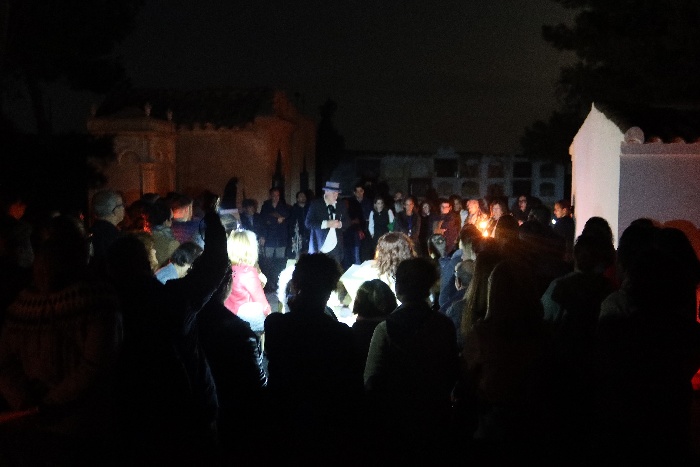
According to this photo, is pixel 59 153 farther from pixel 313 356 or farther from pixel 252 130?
pixel 313 356

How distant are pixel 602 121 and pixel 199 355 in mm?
9272

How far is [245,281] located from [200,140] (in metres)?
18.9

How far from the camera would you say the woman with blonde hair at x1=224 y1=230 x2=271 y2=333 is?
5838 mm

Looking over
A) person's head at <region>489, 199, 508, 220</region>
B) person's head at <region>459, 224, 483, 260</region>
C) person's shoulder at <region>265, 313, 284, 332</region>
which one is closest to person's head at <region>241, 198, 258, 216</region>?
person's head at <region>489, 199, 508, 220</region>

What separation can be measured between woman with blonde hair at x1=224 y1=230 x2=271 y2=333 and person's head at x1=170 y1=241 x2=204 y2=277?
0.37 m

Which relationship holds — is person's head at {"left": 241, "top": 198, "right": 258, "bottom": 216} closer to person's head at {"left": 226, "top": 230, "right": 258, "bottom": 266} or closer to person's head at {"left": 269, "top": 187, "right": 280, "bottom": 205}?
person's head at {"left": 269, "top": 187, "right": 280, "bottom": 205}

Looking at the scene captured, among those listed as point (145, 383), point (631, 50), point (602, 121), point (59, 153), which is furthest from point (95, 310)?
point (631, 50)

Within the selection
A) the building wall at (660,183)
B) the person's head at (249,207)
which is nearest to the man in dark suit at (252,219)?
the person's head at (249,207)

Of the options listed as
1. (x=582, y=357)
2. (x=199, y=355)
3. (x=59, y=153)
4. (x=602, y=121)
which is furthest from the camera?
(x=59, y=153)

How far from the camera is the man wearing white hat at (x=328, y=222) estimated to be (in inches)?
473

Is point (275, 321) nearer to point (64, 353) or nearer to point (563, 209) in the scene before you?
point (64, 353)

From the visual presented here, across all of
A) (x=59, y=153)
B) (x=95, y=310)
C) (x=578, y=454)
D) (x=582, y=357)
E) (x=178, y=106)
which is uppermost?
(x=178, y=106)

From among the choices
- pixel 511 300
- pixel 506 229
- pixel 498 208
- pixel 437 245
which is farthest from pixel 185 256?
pixel 498 208

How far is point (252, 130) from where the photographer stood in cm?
2409
